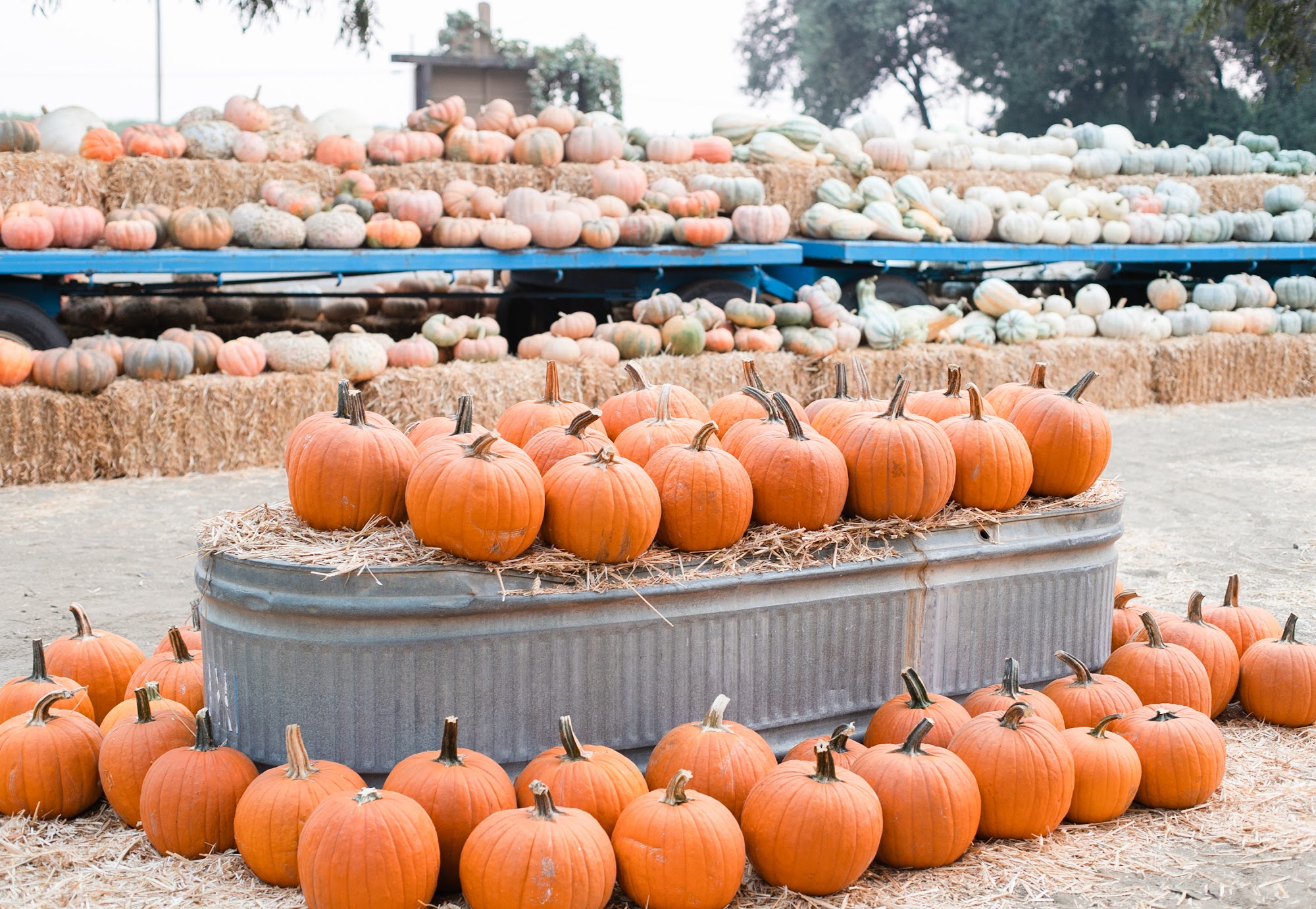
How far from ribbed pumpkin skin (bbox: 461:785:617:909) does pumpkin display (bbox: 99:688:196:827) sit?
2.99 feet

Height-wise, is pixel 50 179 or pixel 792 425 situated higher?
pixel 50 179

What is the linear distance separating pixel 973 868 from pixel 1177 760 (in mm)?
660

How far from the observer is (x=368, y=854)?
7.71 feet

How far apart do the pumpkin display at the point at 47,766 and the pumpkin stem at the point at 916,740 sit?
1.96 m

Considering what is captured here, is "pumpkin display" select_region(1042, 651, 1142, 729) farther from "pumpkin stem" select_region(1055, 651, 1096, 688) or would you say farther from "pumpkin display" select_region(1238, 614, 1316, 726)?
"pumpkin display" select_region(1238, 614, 1316, 726)

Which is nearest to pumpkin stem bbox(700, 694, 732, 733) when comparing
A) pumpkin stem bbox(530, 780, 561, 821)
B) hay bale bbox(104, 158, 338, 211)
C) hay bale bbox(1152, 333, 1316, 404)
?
pumpkin stem bbox(530, 780, 561, 821)

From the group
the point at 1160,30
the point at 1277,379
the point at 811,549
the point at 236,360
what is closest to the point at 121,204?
the point at 236,360

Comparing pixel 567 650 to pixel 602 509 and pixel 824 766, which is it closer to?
pixel 602 509

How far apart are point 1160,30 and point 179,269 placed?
22684 mm

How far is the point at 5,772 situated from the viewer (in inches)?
113

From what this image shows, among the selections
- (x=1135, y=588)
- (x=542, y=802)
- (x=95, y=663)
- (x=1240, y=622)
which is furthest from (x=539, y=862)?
(x=1135, y=588)

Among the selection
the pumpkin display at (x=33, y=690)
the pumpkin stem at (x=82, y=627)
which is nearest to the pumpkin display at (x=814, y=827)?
the pumpkin display at (x=33, y=690)

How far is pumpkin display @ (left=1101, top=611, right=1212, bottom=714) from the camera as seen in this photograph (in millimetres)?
3455

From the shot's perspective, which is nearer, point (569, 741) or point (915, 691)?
point (569, 741)
